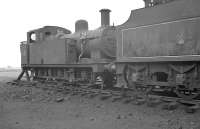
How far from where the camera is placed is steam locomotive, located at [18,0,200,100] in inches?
298

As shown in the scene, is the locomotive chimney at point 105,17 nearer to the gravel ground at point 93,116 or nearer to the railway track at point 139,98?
the railway track at point 139,98

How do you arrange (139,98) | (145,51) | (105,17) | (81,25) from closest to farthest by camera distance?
1. (145,51)
2. (139,98)
3. (105,17)
4. (81,25)

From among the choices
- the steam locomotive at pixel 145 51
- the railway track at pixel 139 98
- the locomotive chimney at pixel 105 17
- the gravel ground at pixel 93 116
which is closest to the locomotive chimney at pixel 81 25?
the steam locomotive at pixel 145 51

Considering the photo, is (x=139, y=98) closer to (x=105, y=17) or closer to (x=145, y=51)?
(x=145, y=51)

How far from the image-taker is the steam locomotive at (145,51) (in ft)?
24.8

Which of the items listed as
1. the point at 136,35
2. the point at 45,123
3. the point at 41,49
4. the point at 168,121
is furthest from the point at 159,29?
the point at 41,49

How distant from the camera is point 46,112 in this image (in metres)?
7.39

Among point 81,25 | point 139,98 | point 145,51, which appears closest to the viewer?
point 145,51

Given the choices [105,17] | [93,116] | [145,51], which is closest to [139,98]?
[145,51]

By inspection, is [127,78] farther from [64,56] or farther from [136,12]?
[64,56]

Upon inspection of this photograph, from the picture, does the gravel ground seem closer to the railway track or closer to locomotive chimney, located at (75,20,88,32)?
the railway track

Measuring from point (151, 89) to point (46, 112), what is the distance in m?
3.67

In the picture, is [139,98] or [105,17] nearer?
[139,98]

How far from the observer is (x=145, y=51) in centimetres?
870
